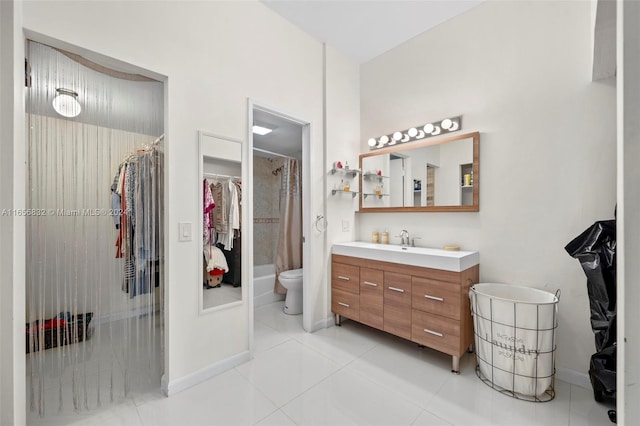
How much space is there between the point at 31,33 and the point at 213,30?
1.03 meters

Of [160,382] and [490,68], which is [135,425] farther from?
[490,68]

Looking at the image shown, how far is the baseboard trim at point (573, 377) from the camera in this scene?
177 centimetres

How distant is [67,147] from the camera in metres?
1.45

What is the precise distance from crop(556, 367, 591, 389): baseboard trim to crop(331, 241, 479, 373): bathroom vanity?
589mm

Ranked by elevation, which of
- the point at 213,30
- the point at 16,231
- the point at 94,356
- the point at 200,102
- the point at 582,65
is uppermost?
the point at 213,30

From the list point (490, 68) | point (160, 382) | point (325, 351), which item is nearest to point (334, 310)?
point (325, 351)

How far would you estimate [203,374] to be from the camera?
6.12ft

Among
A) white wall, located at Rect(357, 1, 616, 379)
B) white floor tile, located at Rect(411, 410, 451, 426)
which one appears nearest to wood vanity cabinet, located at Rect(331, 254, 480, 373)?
white wall, located at Rect(357, 1, 616, 379)

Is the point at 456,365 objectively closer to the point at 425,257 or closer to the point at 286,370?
the point at 425,257

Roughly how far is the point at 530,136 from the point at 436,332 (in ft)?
5.47

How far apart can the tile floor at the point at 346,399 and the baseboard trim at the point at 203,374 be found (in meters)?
0.04

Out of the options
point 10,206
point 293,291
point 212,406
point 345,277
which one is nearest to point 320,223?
point 345,277

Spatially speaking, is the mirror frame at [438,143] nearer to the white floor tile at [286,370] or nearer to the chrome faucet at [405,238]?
the chrome faucet at [405,238]

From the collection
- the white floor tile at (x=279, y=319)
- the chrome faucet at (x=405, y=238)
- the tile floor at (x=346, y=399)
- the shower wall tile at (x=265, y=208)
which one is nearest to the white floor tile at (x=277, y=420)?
the tile floor at (x=346, y=399)
